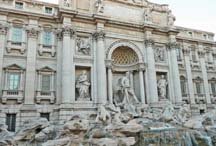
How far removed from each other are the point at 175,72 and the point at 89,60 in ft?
27.1

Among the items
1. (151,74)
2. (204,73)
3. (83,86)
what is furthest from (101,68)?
(204,73)

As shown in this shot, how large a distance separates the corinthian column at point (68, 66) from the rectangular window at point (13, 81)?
3.27 m

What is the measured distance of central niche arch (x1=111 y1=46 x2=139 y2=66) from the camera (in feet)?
62.3

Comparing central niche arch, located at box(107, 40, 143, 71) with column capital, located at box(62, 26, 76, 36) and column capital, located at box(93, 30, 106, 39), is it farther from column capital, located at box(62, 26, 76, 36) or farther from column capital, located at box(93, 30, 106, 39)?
column capital, located at box(62, 26, 76, 36)

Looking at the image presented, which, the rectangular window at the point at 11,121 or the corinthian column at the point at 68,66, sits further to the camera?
the corinthian column at the point at 68,66

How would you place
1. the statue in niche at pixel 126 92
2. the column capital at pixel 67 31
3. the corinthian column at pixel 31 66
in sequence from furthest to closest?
the statue in niche at pixel 126 92, the column capital at pixel 67 31, the corinthian column at pixel 31 66

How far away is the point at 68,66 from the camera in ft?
51.1

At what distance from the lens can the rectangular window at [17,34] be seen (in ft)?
51.7

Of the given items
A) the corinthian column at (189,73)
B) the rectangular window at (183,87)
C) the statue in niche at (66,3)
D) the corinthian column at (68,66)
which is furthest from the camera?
the rectangular window at (183,87)

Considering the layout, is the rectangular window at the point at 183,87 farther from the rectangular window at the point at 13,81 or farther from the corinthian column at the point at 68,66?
the rectangular window at the point at 13,81

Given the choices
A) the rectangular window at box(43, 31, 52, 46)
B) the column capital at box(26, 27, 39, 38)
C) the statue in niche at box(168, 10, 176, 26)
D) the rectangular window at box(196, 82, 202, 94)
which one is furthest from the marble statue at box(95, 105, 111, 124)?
the rectangular window at box(196, 82, 202, 94)

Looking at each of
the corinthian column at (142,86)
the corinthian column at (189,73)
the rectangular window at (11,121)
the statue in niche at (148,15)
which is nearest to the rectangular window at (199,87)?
the corinthian column at (189,73)

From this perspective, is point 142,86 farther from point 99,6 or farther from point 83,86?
point 99,6

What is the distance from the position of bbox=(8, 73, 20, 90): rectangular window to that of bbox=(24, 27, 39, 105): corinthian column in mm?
667
